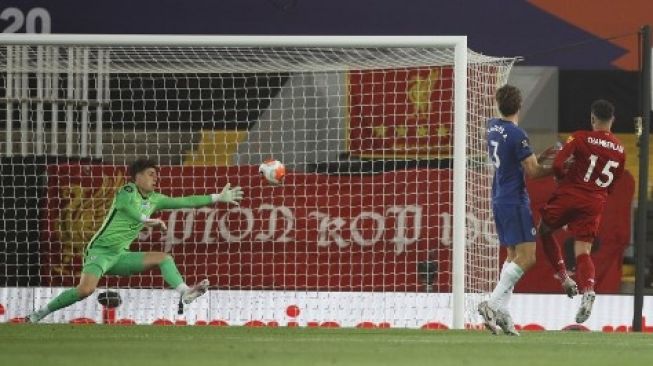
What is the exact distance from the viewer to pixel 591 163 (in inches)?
382

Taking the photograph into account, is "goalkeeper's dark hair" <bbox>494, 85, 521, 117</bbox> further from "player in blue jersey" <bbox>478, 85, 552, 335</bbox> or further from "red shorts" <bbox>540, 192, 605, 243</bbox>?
"red shorts" <bbox>540, 192, 605, 243</bbox>

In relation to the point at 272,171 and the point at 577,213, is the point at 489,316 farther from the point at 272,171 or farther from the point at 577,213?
the point at 272,171

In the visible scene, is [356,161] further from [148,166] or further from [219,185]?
[148,166]

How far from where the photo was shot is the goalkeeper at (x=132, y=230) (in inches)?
425

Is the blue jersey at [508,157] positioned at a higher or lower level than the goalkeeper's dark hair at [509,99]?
lower

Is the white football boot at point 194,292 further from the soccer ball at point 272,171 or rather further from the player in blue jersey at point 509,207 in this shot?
the player in blue jersey at point 509,207

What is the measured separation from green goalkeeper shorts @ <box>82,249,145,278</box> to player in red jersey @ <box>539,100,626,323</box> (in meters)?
2.94

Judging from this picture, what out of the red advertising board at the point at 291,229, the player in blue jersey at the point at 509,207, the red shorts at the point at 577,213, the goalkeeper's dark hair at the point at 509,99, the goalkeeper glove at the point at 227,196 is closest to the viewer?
the goalkeeper's dark hair at the point at 509,99

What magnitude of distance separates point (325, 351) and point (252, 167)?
5.08 meters

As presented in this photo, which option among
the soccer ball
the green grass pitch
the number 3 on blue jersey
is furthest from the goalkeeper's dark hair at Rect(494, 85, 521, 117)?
the soccer ball

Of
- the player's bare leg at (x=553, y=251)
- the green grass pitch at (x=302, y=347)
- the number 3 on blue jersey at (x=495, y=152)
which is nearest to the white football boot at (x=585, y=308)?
the green grass pitch at (x=302, y=347)

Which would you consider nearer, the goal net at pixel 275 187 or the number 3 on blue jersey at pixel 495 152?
the number 3 on blue jersey at pixel 495 152

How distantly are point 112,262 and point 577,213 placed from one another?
10.9 feet

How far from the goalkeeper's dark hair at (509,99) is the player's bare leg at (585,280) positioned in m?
1.09
